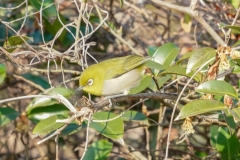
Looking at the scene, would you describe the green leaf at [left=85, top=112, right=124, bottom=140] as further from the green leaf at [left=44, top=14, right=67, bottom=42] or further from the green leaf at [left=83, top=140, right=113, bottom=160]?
the green leaf at [left=44, top=14, right=67, bottom=42]

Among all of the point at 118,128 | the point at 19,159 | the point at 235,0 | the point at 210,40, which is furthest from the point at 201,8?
the point at 19,159

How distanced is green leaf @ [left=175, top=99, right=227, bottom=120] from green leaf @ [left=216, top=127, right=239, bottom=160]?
0.82 metres

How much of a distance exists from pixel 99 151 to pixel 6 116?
2.16 ft

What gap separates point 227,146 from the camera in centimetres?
260

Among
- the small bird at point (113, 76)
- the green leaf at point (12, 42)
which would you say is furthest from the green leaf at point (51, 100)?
the green leaf at point (12, 42)

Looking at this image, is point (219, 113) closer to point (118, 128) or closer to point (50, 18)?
point (118, 128)

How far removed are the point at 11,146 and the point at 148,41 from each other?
149 centimetres

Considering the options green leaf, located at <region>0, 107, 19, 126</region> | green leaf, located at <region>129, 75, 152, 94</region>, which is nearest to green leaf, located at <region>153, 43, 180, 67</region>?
green leaf, located at <region>129, 75, 152, 94</region>

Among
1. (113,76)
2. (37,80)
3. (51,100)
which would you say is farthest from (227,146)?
(37,80)

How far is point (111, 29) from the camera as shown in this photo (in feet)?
9.93

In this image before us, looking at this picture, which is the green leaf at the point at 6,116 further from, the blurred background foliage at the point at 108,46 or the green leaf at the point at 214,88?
the green leaf at the point at 214,88

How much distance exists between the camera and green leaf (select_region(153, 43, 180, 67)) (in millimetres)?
2475

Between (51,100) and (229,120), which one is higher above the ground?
(229,120)

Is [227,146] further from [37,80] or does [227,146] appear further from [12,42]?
[37,80]
